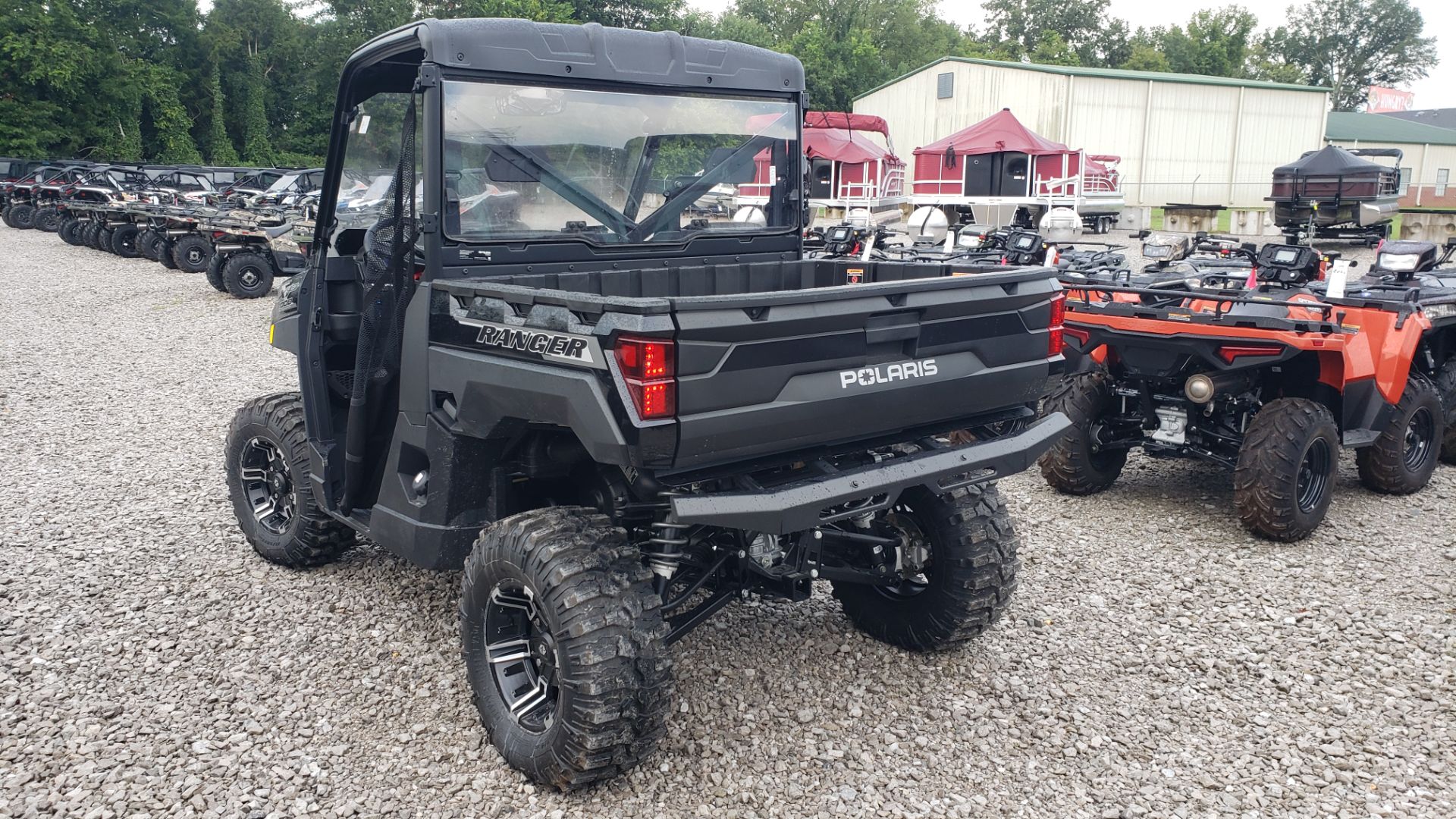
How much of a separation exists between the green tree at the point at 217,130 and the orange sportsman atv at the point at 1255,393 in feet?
144

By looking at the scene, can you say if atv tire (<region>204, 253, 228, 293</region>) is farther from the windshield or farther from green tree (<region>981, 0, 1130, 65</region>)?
green tree (<region>981, 0, 1130, 65</region>)

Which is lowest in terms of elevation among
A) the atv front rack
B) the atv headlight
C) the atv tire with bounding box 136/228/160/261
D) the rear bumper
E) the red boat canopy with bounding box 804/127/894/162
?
the atv tire with bounding box 136/228/160/261

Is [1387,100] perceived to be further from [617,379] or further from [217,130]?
[617,379]

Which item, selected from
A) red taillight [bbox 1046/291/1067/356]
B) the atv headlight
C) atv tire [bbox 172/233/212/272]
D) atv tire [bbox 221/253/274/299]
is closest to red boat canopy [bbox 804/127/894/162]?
atv tire [bbox 221/253/274/299]

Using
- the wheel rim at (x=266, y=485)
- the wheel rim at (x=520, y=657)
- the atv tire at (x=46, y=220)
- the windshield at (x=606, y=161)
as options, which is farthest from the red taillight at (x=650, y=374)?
the atv tire at (x=46, y=220)

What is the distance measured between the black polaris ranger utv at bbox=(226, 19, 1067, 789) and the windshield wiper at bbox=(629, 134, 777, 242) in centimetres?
1

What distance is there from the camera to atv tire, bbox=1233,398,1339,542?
5352mm

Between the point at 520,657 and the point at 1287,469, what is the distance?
397cm

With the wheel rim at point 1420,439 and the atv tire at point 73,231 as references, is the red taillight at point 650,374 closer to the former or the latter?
the wheel rim at point 1420,439

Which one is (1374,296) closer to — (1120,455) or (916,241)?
(1120,455)

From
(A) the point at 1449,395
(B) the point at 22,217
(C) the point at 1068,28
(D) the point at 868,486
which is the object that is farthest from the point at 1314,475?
(C) the point at 1068,28

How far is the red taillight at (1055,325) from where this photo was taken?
3758 mm

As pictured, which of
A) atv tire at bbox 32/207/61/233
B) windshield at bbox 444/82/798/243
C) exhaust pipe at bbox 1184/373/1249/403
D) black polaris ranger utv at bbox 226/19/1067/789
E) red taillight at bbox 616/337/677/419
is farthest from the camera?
atv tire at bbox 32/207/61/233

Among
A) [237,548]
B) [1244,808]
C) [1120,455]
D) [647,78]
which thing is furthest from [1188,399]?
[237,548]
